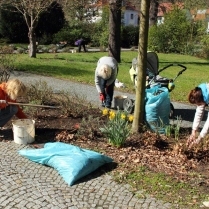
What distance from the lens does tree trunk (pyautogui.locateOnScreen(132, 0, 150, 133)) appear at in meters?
5.01

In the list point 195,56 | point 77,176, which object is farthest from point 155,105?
point 195,56

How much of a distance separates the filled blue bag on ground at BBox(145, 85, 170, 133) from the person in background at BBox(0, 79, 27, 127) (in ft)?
6.80

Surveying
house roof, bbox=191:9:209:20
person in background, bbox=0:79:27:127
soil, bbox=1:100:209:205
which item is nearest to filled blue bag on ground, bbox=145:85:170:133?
soil, bbox=1:100:209:205

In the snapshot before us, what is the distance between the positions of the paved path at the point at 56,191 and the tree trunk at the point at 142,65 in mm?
1519

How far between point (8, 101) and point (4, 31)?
23.7 m

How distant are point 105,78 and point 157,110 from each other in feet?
5.29

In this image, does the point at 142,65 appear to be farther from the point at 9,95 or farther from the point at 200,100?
the point at 9,95

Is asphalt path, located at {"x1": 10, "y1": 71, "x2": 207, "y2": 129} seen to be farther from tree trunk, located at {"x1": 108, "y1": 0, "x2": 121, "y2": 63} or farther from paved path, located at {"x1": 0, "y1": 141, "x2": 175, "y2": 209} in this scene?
tree trunk, located at {"x1": 108, "y1": 0, "x2": 121, "y2": 63}

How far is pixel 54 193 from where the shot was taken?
372cm

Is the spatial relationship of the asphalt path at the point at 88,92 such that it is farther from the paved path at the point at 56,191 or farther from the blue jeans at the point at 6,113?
the paved path at the point at 56,191

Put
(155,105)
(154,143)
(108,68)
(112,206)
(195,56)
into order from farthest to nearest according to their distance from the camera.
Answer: (195,56)
(108,68)
(155,105)
(154,143)
(112,206)

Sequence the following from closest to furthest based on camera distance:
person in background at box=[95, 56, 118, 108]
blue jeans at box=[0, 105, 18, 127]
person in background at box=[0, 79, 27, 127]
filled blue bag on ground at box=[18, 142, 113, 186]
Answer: filled blue bag on ground at box=[18, 142, 113, 186]
person in background at box=[0, 79, 27, 127]
blue jeans at box=[0, 105, 18, 127]
person in background at box=[95, 56, 118, 108]

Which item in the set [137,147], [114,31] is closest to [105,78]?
[137,147]

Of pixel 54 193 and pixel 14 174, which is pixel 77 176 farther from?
pixel 14 174
